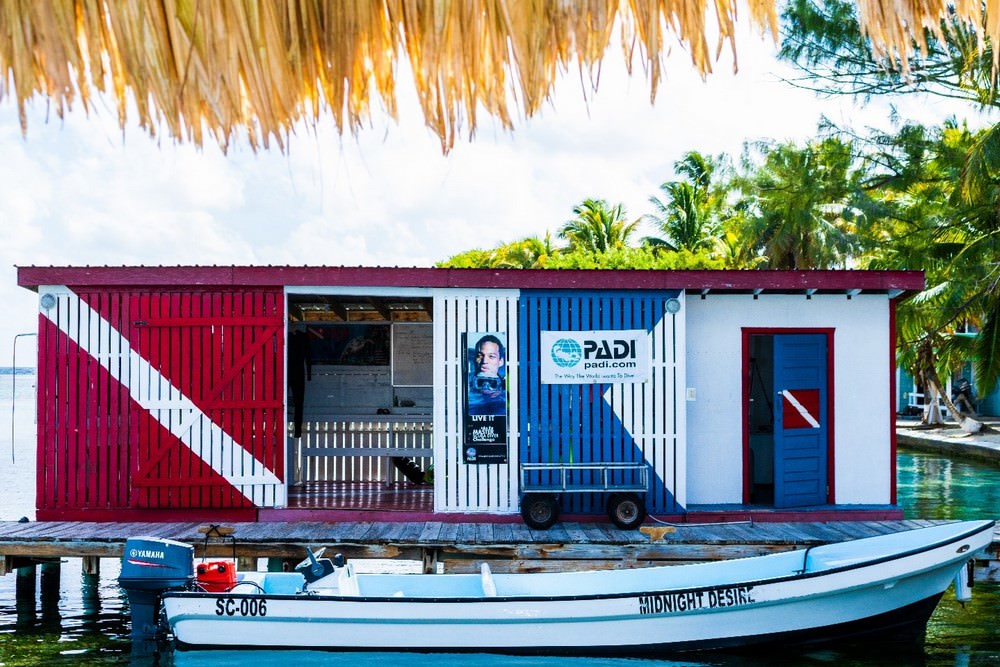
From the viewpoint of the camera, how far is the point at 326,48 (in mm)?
3510

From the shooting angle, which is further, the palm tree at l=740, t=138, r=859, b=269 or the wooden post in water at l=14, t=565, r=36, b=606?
the palm tree at l=740, t=138, r=859, b=269

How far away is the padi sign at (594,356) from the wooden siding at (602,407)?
0.06 meters

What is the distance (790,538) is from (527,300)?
373 cm

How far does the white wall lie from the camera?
37.5 ft

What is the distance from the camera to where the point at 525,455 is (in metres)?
11.1

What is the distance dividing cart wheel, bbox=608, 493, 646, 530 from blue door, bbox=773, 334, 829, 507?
1.76 meters

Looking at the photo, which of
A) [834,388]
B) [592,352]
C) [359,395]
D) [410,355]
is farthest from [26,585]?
[834,388]

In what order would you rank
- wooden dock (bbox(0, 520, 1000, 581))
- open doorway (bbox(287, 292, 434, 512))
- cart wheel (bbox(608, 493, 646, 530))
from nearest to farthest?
wooden dock (bbox(0, 520, 1000, 581))
cart wheel (bbox(608, 493, 646, 530))
open doorway (bbox(287, 292, 434, 512))

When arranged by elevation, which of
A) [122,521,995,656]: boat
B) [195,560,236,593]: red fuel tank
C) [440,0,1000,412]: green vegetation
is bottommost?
[122,521,995,656]: boat

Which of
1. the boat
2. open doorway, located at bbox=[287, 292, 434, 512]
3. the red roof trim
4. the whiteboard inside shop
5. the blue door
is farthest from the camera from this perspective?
the whiteboard inside shop

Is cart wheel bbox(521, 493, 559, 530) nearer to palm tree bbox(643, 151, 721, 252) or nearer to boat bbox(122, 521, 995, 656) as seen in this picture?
boat bbox(122, 521, 995, 656)

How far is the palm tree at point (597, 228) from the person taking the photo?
46.7m

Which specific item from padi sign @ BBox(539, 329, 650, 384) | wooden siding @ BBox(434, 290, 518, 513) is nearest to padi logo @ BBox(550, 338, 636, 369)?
padi sign @ BBox(539, 329, 650, 384)

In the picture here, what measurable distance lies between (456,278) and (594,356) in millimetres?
1760
